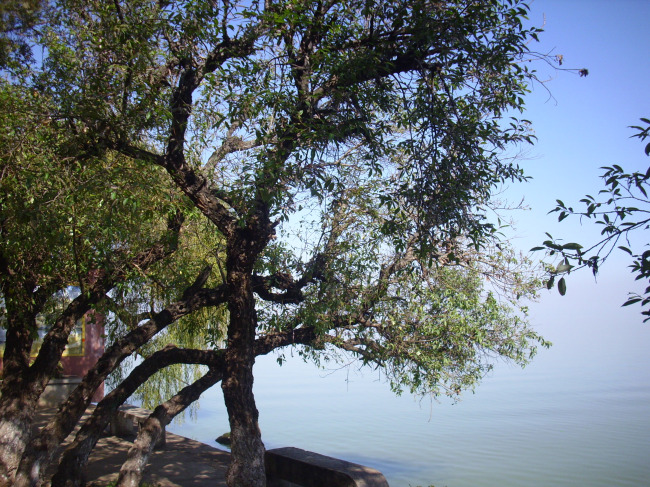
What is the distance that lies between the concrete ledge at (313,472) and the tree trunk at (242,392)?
2.73 feet

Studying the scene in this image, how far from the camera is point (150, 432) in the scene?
288 inches

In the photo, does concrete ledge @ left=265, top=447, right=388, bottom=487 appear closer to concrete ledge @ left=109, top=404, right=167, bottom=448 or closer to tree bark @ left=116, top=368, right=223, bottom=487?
tree bark @ left=116, top=368, right=223, bottom=487

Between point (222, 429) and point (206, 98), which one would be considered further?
point (222, 429)

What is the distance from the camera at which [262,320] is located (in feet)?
26.2

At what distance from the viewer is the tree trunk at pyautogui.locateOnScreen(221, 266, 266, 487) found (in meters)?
6.13

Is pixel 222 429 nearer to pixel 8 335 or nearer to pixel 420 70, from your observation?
pixel 8 335

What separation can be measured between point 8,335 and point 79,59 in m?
4.40

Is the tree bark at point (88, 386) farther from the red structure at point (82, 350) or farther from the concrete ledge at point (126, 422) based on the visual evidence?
the red structure at point (82, 350)

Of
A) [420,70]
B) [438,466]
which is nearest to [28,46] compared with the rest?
[420,70]

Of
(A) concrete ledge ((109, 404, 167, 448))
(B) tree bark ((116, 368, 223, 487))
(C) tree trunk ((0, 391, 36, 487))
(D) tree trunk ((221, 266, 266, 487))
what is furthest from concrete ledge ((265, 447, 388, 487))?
(A) concrete ledge ((109, 404, 167, 448))

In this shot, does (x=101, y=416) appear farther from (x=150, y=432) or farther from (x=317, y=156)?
(x=317, y=156)

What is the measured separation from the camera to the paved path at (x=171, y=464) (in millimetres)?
8055

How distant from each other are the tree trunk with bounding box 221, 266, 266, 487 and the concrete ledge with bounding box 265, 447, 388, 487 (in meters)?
0.83

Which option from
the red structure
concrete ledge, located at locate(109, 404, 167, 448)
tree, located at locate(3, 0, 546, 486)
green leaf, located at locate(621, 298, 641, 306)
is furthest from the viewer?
the red structure
